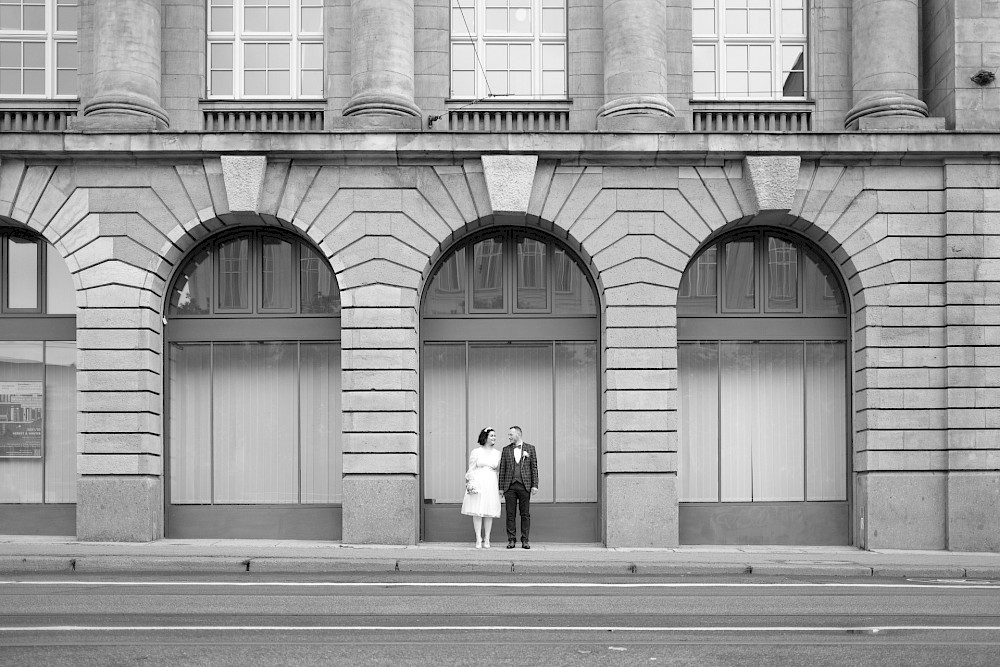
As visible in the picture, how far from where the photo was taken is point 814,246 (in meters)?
21.9

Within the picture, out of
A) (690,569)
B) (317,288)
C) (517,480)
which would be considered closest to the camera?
(690,569)

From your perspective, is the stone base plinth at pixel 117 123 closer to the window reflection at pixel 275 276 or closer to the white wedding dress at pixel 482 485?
the window reflection at pixel 275 276

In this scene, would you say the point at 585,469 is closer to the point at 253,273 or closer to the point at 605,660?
the point at 253,273

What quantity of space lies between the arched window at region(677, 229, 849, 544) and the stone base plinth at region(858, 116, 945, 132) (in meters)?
2.33

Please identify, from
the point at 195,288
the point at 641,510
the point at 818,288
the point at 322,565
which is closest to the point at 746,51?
the point at 818,288

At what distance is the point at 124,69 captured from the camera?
20.8 meters

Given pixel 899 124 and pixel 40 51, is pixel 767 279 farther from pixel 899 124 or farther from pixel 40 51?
pixel 40 51

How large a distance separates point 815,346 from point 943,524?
3.71m

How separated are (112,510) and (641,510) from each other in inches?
346

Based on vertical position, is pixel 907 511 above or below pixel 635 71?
below

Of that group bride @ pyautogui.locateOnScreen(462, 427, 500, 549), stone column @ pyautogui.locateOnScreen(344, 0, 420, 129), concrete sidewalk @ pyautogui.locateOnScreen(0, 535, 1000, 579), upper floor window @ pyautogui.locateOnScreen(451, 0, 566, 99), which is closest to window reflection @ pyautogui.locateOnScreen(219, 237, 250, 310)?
stone column @ pyautogui.locateOnScreen(344, 0, 420, 129)

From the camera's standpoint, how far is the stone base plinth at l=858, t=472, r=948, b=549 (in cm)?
2062

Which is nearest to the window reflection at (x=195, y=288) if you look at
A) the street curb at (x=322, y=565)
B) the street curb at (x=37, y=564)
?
the street curb at (x=37, y=564)

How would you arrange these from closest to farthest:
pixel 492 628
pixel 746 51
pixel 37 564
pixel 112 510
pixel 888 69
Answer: pixel 492 628 → pixel 37 564 → pixel 112 510 → pixel 888 69 → pixel 746 51
